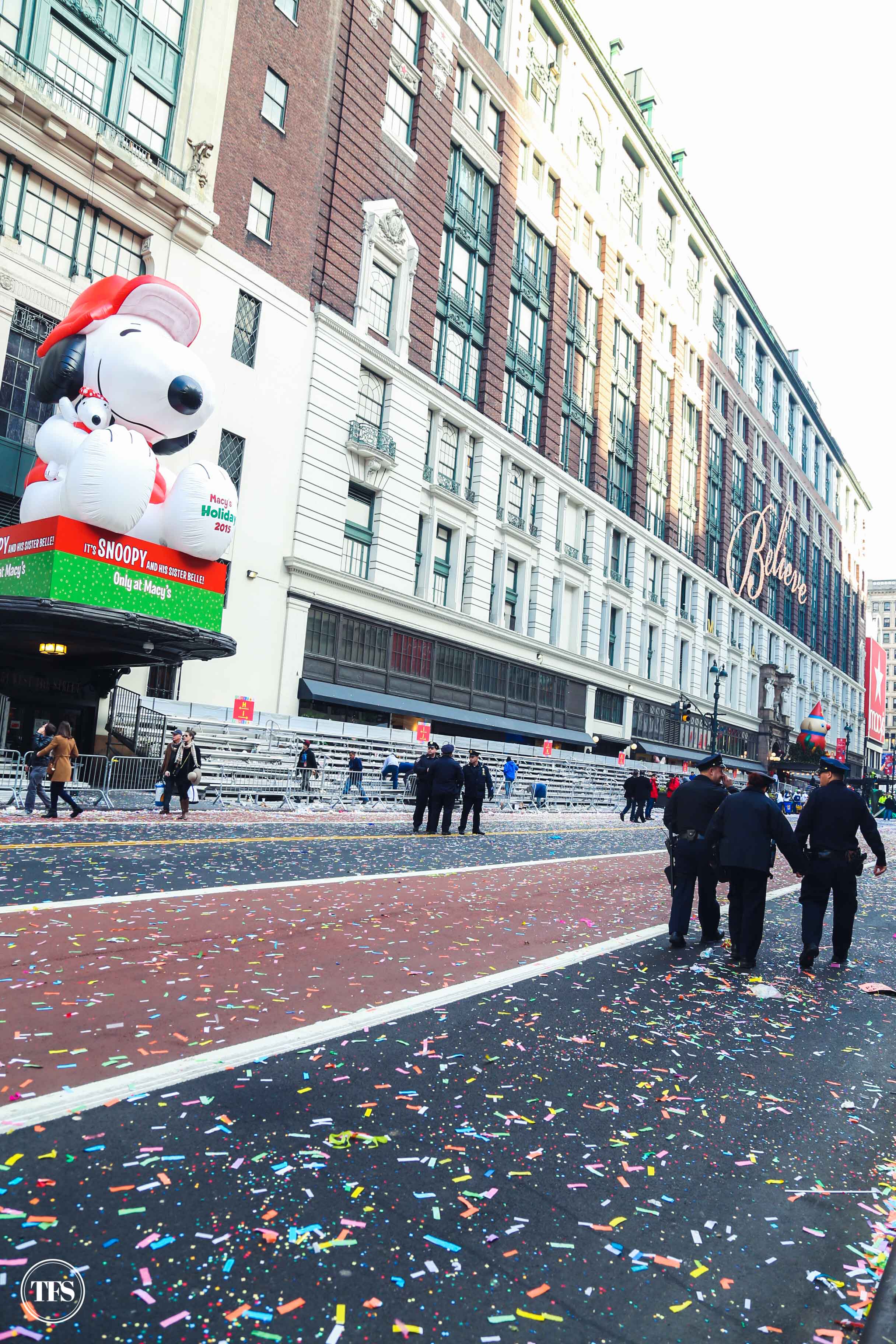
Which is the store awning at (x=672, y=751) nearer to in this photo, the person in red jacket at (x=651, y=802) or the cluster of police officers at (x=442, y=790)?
the person in red jacket at (x=651, y=802)

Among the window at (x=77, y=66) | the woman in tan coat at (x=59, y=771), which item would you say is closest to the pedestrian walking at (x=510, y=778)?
the woman in tan coat at (x=59, y=771)

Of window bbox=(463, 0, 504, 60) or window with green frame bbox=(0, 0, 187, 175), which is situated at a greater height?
window bbox=(463, 0, 504, 60)

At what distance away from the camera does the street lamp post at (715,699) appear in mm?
46281

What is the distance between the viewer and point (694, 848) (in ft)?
27.8

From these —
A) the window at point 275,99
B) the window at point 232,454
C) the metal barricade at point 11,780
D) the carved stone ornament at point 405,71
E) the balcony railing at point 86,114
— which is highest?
the carved stone ornament at point 405,71

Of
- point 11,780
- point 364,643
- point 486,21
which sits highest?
point 486,21

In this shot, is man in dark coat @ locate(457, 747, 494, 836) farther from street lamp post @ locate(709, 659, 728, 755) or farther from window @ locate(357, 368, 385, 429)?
street lamp post @ locate(709, 659, 728, 755)

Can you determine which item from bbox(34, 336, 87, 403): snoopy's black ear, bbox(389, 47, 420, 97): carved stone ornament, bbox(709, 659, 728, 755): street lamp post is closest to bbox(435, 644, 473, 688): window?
bbox(709, 659, 728, 755): street lamp post

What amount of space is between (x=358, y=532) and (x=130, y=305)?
613 inches

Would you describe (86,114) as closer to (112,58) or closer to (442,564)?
(112,58)

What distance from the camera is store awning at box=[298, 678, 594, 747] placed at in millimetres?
32469

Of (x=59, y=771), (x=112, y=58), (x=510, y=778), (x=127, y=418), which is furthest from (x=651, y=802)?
(x=112, y=58)

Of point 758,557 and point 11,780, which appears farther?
point 758,557

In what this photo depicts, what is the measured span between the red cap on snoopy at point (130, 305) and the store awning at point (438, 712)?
14283mm
